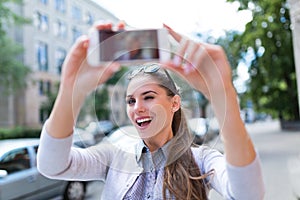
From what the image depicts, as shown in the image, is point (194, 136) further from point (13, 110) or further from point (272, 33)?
point (13, 110)

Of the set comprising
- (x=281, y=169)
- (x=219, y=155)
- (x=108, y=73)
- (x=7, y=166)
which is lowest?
(x=281, y=169)

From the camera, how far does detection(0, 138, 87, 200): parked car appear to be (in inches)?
113

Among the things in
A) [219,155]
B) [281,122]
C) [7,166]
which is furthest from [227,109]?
[281,122]

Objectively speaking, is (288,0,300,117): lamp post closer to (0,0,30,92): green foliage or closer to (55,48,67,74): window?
(55,48,67,74): window

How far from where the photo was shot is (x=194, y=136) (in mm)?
781

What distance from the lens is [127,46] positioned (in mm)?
604

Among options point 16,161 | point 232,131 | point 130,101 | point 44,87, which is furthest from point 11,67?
point 232,131

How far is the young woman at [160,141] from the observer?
59 centimetres

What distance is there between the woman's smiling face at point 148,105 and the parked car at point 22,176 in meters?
2.24

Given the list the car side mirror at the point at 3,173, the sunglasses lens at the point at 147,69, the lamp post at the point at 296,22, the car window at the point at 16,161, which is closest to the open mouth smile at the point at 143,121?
the sunglasses lens at the point at 147,69

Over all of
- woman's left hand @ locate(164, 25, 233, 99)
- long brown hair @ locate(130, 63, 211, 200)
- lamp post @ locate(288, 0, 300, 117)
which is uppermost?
lamp post @ locate(288, 0, 300, 117)

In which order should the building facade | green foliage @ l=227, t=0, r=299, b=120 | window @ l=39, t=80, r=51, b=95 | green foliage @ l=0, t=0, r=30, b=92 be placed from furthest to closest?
window @ l=39, t=80, r=51, b=95 < green foliage @ l=0, t=0, r=30, b=92 < the building facade < green foliage @ l=227, t=0, r=299, b=120

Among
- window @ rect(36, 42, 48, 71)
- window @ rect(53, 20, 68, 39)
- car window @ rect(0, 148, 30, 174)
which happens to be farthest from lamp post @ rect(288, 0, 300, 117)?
window @ rect(36, 42, 48, 71)

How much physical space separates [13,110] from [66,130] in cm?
1259
